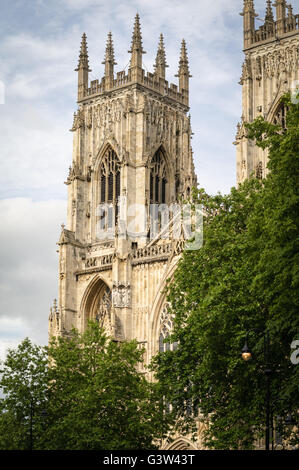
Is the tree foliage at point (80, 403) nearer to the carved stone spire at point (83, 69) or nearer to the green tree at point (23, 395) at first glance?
the green tree at point (23, 395)

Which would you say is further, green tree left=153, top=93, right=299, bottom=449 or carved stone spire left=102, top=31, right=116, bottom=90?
carved stone spire left=102, top=31, right=116, bottom=90

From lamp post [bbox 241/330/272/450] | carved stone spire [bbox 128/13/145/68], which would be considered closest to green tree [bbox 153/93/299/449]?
lamp post [bbox 241/330/272/450]

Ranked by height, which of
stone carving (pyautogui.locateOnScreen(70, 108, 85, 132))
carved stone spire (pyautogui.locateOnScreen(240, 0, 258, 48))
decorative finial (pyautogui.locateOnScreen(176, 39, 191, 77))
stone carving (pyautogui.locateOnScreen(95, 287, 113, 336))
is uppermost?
decorative finial (pyautogui.locateOnScreen(176, 39, 191, 77))

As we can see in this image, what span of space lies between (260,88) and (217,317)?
2166 centimetres

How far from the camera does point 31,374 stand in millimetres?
38688

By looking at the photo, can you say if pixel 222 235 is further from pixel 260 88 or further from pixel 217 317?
pixel 260 88

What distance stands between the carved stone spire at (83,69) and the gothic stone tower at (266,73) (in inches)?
495

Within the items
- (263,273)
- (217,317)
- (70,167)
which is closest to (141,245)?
(70,167)

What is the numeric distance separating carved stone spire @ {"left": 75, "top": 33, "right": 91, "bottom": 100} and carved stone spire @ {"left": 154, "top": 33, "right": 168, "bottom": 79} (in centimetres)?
432

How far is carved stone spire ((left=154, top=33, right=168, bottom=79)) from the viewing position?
6191cm

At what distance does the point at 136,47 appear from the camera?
6034 centimetres

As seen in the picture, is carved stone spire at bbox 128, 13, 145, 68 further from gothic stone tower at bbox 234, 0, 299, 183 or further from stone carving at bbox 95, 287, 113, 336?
stone carving at bbox 95, 287, 113, 336

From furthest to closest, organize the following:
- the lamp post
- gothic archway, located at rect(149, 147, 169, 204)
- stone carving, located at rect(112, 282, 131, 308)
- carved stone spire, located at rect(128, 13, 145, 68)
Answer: carved stone spire, located at rect(128, 13, 145, 68) < gothic archway, located at rect(149, 147, 169, 204) < stone carving, located at rect(112, 282, 131, 308) < the lamp post

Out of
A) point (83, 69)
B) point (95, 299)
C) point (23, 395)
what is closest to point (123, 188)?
point (95, 299)
